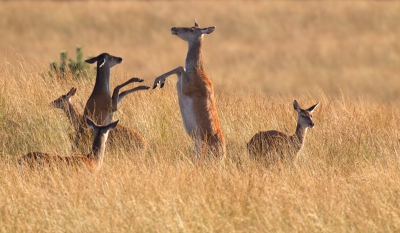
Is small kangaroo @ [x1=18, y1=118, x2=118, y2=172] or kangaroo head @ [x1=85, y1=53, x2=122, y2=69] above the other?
kangaroo head @ [x1=85, y1=53, x2=122, y2=69]

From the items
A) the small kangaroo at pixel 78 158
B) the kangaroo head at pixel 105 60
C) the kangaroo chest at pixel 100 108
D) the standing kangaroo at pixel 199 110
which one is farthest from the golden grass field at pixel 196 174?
the kangaroo head at pixel 105 60

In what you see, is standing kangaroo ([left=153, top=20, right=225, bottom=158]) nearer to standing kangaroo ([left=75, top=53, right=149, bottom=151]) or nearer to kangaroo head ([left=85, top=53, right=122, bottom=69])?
standing kangaroo ([left=75, top=53, right=149, bottom=151])

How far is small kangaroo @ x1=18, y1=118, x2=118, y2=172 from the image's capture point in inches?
322

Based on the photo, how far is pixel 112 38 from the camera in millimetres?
36625

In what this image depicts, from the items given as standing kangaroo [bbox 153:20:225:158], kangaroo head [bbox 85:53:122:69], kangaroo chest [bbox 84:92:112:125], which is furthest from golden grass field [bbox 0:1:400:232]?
kangaroo head [bbox 85:53:122:69]

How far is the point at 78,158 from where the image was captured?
8.39 meters

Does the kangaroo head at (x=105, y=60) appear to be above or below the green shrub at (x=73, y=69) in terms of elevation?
below

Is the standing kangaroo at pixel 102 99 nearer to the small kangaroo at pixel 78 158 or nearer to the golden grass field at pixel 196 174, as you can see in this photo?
the golden grass field at pixel 196 174

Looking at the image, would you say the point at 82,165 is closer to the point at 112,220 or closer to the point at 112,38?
the point at 112,220

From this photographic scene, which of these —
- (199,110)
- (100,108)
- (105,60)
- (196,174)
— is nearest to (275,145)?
(199,110)

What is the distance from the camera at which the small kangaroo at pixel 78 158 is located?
819cm

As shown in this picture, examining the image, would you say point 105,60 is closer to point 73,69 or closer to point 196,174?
point 73,69

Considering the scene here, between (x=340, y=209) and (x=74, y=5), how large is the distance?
33.7 metres

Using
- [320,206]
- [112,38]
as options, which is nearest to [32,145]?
[320,206]
